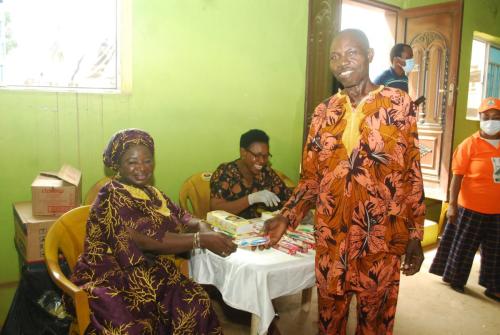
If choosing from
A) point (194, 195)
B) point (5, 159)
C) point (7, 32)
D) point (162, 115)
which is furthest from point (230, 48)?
point (5, 159)

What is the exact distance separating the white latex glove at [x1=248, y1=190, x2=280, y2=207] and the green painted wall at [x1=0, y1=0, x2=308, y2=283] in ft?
3.01

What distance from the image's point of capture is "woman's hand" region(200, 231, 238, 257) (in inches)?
75.9

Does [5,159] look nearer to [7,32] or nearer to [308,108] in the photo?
[7,32]

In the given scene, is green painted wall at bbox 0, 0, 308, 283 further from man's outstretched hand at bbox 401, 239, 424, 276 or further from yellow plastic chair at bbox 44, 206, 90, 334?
man's outstretched hand at bbox 401, 239, 424, 276

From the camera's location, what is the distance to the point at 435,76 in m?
5.04

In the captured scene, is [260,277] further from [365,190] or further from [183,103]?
[183,103]

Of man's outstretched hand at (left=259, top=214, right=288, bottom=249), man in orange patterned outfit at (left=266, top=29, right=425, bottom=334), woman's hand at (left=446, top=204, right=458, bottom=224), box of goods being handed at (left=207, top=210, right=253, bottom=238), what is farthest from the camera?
woman's hand at (left=446, top=204, right=458, bottom=224)

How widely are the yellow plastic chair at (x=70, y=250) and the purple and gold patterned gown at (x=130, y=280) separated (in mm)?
40

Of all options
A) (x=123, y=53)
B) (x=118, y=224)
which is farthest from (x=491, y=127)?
(x=118, y=224)

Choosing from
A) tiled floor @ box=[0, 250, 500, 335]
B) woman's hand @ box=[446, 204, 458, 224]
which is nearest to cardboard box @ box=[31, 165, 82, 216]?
tiled floor @ box=[0, 250, 500, 335]

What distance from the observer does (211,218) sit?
91.7 inches

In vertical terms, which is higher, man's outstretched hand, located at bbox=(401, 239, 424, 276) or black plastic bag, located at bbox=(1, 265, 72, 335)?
man's outstretched hand, located at bbox=(401, 239, 424, 276)

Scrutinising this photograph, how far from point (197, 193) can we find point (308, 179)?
1501 mm

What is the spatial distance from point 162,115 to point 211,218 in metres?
1.21
